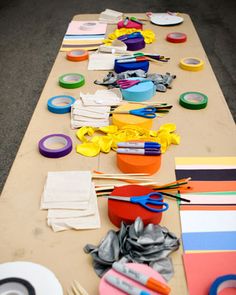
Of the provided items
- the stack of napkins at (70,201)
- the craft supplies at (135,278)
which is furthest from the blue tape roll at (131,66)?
the craft supplies at (135,278)

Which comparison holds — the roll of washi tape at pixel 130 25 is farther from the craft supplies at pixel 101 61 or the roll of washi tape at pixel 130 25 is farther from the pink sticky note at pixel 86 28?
the craft supplies at pixel 101 61

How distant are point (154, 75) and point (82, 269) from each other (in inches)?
33.4

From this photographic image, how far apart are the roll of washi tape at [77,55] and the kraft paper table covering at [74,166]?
0.03 metres

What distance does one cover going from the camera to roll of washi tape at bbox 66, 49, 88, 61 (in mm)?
1521

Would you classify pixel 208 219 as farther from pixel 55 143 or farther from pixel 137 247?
pixel 55 143

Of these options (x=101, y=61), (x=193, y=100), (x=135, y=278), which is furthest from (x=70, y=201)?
(x=101, y=61)

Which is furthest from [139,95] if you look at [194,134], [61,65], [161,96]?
[61,65]

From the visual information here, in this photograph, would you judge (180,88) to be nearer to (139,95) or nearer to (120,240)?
(139,95)

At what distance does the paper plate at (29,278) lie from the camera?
65cm

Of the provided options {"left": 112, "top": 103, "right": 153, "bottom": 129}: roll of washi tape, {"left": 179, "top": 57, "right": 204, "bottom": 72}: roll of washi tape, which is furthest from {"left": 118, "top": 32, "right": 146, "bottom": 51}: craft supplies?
{"left": 112, "top": 103, "right": 153, "bottom": 129}: roll of washi tape

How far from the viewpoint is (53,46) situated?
3094 mm

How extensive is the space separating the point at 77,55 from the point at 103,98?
0.40 metres

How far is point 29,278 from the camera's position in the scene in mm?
672

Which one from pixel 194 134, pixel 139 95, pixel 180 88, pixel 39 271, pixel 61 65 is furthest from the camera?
pixel 61 65
